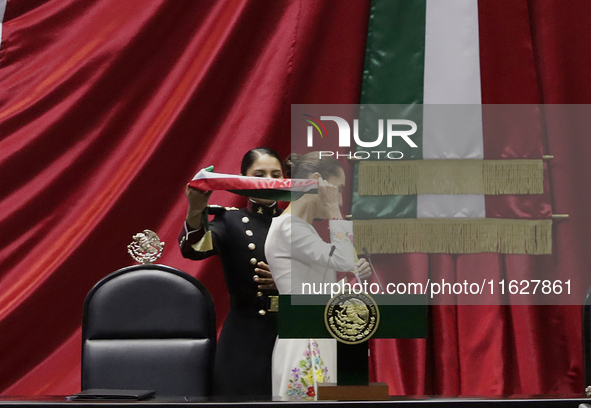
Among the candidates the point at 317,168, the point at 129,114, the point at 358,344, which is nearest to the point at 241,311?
the point at 317,168

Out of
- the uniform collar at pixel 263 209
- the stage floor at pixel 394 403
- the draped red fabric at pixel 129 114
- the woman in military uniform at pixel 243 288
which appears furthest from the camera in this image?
the draped red fabric at pixel 129 114

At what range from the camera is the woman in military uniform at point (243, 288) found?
5.24 feet

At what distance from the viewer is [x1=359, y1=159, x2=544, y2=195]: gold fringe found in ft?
7.34

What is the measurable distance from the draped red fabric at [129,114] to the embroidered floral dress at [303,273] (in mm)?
880

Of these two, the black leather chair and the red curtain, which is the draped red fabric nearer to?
the red curtain

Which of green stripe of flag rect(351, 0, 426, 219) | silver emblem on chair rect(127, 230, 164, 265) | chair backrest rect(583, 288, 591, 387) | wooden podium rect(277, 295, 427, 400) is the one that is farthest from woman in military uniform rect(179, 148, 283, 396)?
chair backrest rect(583, 288, 591, 387)

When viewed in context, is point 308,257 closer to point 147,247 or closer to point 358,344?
point 358,344

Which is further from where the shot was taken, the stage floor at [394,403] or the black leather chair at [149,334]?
the black leather chair at [149,334]

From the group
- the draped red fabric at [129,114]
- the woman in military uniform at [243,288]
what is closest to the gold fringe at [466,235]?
the draped red fabric at [129,114]

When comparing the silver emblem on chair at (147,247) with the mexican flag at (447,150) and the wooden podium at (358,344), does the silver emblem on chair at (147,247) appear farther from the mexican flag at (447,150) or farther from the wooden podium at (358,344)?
the mexican flag at (447,150)

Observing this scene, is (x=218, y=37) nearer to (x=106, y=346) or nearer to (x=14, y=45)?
(x=14, y=45)

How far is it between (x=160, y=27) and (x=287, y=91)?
57cm

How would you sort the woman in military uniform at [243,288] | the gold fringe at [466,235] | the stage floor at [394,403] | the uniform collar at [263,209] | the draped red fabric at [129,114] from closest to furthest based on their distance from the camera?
the stage floor at [394,403] → the woman in military uniform at [243,288] → the uniform collar at [263,209] → the gold fringe at [466,235] → the draped red fabric at [129,114]

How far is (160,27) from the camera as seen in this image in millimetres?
2412
